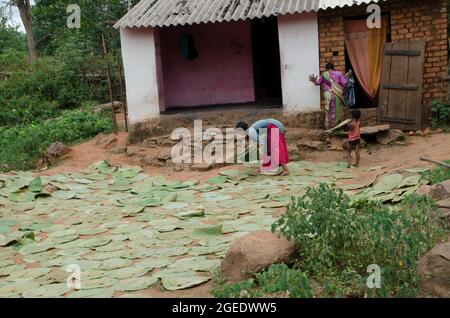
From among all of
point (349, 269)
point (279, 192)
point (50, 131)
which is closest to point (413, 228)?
point (349, 269)

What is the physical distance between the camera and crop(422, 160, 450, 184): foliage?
591 centimetres

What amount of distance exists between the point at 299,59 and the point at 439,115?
9.49ft

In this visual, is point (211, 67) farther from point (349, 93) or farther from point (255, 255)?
point (255, 255)

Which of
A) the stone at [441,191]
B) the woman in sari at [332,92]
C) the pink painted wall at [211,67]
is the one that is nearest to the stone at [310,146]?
the woman in sari at [332,92]

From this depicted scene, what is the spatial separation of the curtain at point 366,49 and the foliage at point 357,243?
6460 mm

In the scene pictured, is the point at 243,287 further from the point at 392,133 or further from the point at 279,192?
the point at 392,133

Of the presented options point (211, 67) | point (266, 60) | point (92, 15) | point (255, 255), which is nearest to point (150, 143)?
point (211, 67)

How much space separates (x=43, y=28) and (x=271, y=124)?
60.7 feet

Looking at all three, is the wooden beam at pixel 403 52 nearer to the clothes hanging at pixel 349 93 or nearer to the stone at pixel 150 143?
the clothes hanging at pixel 349 93

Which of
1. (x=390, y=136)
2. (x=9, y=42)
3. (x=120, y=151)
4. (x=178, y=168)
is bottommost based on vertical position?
(x=178, y=168)

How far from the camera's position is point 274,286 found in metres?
3.51

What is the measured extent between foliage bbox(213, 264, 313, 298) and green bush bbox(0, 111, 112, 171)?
336 inches

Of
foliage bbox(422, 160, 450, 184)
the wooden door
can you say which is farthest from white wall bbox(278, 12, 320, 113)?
foliage bbox(422, 160, 450, 184)

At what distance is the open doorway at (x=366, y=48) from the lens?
33.4 feet
